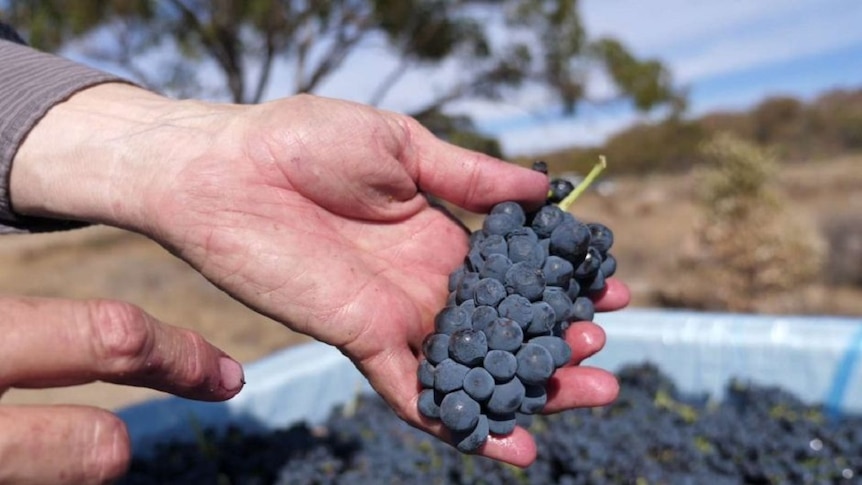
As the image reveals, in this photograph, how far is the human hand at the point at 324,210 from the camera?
1354mm

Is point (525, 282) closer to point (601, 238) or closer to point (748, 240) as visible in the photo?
point (601, 238)

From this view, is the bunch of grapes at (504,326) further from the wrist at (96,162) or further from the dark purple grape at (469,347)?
the wrist at (96,162)

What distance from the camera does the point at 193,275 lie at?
7.38m

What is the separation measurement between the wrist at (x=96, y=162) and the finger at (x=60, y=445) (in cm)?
74

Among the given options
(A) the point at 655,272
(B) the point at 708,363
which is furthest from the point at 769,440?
(A) the point at 655,272

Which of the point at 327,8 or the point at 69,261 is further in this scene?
the point at 69,261

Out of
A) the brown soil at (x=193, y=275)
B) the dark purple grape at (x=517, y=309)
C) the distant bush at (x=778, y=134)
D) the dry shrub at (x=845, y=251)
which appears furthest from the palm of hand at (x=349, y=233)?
the distant bush at (x=778, y=134)

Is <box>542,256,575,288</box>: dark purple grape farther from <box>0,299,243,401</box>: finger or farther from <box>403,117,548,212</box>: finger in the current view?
<box>0,299,243,401</box>: finger

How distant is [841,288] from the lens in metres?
6.63

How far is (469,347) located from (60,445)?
1.91 feet

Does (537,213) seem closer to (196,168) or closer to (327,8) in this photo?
(196,168)

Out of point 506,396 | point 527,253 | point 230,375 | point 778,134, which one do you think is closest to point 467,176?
Answer: point 527,253

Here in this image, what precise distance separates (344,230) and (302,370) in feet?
5.02

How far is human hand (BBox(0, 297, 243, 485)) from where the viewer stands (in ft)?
2.34
